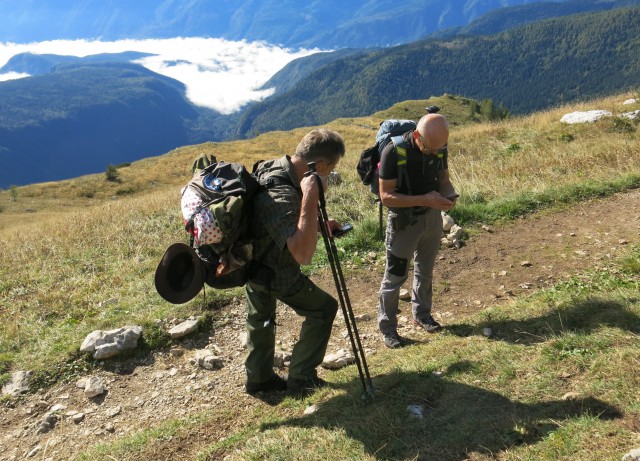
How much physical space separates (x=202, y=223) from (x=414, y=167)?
2.39 metres

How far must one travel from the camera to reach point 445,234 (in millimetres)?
8352

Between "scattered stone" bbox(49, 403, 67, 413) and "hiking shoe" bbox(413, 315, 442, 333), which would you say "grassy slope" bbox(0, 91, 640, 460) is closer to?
"hiking shoe" bbox(413, 315, 442, 333)

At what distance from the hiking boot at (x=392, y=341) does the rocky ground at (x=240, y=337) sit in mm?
163

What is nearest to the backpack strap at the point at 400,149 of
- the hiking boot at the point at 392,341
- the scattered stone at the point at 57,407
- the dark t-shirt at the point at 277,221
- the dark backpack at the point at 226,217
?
the dark t-shirt at the point at 277,221

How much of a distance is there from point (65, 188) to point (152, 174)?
10.6 meters

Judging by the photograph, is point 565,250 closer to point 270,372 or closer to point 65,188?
point 270,372

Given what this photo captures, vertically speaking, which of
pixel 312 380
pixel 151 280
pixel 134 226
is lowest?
pixel 312 380

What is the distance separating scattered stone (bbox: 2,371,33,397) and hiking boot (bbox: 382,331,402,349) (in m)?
4.12

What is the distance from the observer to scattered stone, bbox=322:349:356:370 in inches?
200

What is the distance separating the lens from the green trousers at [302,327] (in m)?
4.12

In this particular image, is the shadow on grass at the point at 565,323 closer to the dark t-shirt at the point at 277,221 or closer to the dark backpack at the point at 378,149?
the dark backpack at the point at 378,149

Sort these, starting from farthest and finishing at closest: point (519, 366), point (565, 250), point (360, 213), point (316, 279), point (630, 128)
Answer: point (630, 128), point (360, 213), point (316, 279), point (565, 250), point (519, 366)

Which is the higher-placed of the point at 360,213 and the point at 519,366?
the point at 360,213

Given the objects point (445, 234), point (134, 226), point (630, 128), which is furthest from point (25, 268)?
point (630, 128)
